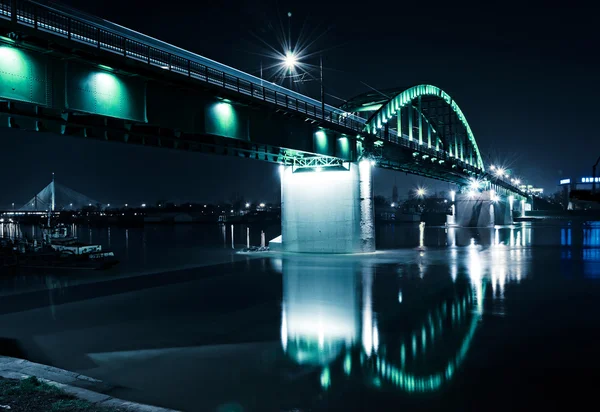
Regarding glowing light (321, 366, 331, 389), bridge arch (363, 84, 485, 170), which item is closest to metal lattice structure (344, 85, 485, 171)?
bridge arch (363, 84, 485, 170)

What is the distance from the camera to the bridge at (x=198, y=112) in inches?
690

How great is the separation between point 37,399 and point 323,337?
289 inches

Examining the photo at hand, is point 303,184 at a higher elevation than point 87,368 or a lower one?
higher

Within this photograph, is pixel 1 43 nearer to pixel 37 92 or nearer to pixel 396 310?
pixel 37 92

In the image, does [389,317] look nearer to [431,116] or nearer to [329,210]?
[329,210]

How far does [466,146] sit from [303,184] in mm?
62028

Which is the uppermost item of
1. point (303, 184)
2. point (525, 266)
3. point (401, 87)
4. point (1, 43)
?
point (401, 87)

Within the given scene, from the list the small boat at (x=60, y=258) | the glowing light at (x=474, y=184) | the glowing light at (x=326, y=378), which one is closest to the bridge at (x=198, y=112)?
the small boat at (x=60, y=258)

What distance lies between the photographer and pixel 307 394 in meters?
9.12

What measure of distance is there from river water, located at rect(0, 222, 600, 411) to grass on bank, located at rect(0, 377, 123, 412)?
1282mm

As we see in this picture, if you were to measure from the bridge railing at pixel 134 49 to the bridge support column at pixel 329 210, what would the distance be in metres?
→ 6.83

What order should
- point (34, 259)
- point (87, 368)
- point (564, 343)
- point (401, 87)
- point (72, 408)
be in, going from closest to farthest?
1. point (72, 408)
2. point (87, 368)
3. point (564, 343)
4. point (34, 259)
5. point (401, 87)

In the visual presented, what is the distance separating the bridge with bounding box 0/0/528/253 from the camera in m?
17.5

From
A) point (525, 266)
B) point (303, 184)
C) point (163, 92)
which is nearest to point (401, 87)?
point (303, 184)
